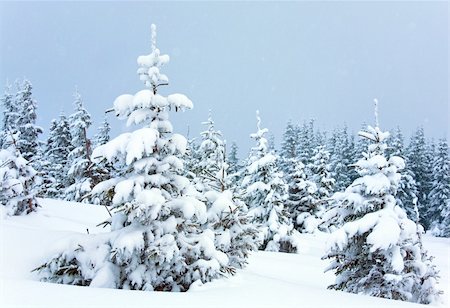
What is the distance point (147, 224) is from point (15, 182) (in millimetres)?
12251

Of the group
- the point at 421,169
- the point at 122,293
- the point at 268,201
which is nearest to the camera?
the point at 122,293

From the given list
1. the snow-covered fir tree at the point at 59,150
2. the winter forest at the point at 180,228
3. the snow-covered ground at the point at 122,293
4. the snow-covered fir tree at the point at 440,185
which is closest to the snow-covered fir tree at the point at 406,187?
the snow-covered fir tree at the point at 440,185

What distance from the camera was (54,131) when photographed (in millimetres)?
43031

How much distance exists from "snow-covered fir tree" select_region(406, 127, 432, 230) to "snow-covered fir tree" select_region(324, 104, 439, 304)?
4899 centimetres

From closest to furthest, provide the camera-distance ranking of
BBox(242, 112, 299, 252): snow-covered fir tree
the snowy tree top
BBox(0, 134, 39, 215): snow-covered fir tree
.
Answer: the snowy tree top
BBox(0, 134, 39, 215): snow-covered fir tree
BBox(242, 112, 299, 252): snow-covered fir tree

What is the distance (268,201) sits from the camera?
2719cm

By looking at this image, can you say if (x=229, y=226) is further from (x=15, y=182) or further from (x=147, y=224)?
(x=15, y=182)

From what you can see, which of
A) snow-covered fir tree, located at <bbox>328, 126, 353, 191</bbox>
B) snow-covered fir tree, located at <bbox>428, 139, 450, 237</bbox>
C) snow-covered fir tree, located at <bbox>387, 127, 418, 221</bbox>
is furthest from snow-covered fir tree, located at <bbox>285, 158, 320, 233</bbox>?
snow-covered fir tree, located at <bbox>428, 139, 450, 237</bbox>

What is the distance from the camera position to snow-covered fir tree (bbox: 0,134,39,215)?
18.3m

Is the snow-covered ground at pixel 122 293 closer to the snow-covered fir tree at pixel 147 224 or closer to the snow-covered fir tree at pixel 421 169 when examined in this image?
the snow-covered fir tree at pixel 147 224

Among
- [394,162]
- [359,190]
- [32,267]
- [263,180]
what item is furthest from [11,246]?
[263,180]

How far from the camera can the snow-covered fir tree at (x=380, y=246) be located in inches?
405

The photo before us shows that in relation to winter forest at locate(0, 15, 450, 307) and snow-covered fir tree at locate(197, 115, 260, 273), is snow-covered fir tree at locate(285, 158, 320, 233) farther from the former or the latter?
snow-covered fir tree at locate(197, 115, 260, 273)

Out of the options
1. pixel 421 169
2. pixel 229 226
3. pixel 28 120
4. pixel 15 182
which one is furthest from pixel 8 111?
pixel 421 169
